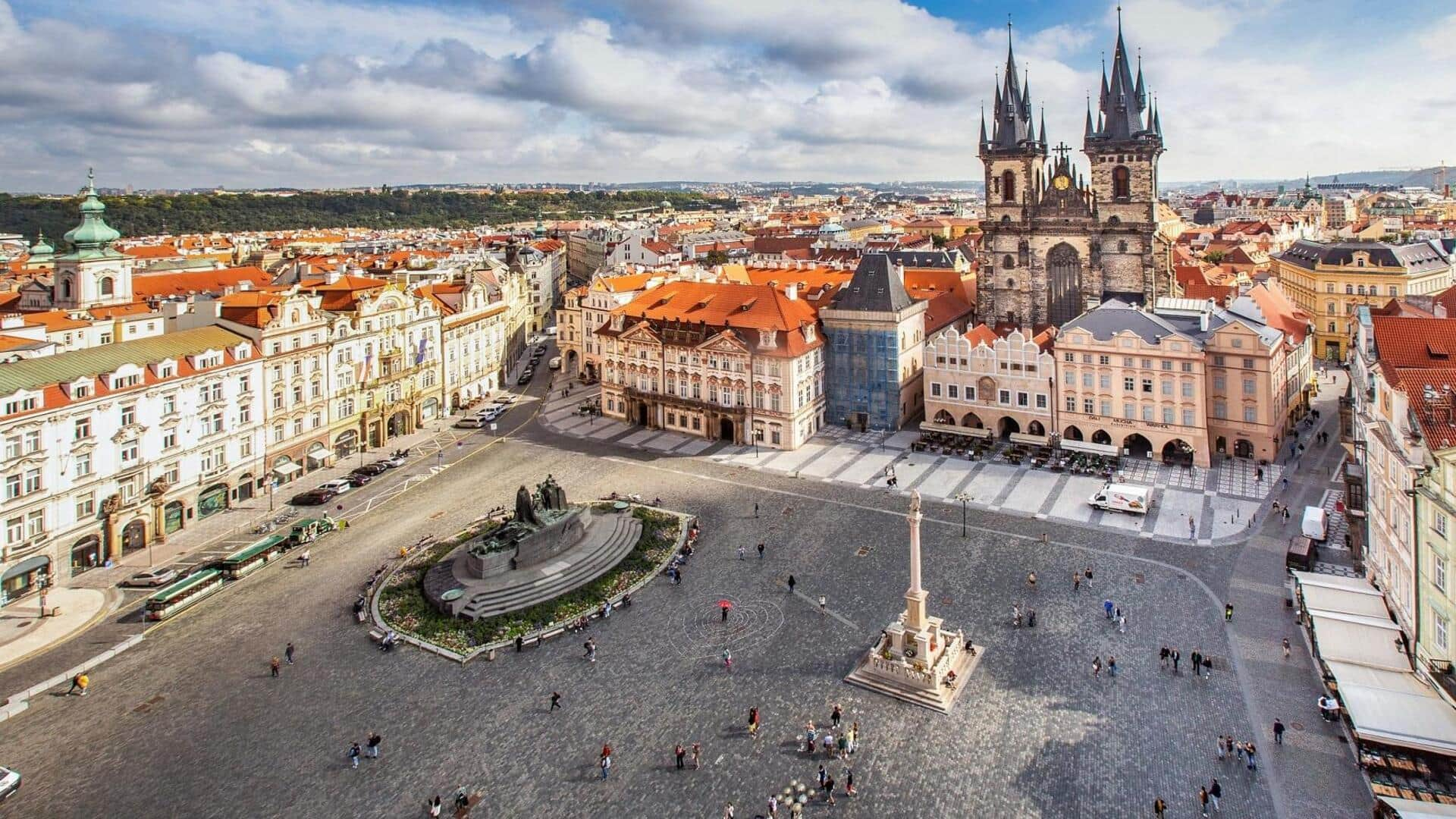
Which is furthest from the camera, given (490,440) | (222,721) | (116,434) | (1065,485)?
(490,440)

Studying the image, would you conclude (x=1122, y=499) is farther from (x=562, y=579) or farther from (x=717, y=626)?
(x=562, y=579)

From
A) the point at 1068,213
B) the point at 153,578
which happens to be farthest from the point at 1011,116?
the point at 153,578

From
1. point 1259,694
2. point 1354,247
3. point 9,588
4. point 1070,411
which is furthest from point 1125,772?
point 1354,247

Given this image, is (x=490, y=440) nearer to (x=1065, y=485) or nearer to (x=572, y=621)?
(x=572, y=621)

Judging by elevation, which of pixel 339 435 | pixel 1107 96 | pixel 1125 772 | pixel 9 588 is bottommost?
pixel 1125 772

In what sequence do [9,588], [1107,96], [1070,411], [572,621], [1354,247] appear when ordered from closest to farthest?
[572,621] < [9,588] < [1070,411] < [1107,96] < [1354,247]

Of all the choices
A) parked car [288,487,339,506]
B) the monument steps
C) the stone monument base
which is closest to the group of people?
the stone monument base
